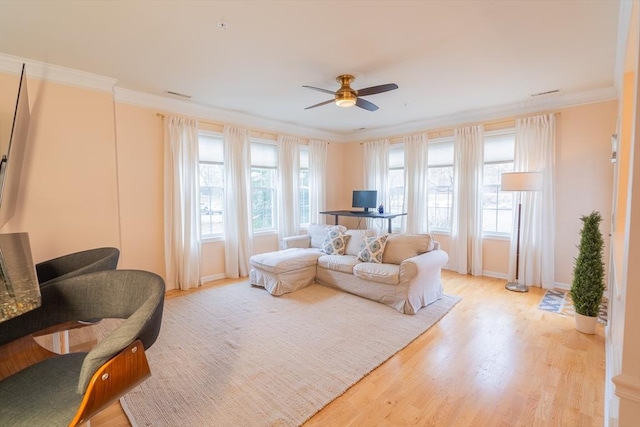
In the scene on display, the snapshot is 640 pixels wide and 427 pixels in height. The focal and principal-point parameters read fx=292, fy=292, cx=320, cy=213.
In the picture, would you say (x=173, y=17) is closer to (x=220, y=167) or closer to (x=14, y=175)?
(x=14, y=175)

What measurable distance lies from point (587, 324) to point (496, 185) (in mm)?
2445

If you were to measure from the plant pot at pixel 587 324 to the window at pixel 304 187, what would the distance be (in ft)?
14.2

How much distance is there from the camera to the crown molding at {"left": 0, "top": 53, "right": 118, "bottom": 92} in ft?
9.43

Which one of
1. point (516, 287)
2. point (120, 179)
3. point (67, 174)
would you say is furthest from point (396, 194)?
point (67, 174)

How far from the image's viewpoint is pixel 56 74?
10.2 feet

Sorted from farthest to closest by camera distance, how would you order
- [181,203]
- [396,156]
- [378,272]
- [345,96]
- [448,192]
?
[396,156] < [448,192] < [181,203] < [378,272] < [345,96]

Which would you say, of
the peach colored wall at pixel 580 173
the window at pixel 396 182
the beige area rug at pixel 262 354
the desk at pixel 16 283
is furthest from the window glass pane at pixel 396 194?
the desk at pixel 16 283

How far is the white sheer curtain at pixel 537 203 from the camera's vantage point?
4156 millimetres

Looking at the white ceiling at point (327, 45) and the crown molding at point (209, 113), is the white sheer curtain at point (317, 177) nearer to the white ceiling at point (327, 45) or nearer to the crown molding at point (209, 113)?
the crown molding at point (209, 113)

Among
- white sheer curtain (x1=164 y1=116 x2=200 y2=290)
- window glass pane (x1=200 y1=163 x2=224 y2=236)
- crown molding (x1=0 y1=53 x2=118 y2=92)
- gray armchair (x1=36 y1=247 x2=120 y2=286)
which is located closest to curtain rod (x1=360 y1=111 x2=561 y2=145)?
window glass pane (x1=200 y1=163 x2=224 y2=236)

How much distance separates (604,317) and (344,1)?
4.08 metres

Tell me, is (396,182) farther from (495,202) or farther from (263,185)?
(263,185)

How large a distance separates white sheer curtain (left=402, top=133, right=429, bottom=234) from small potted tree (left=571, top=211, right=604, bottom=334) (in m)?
2.66

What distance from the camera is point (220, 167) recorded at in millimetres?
4824
